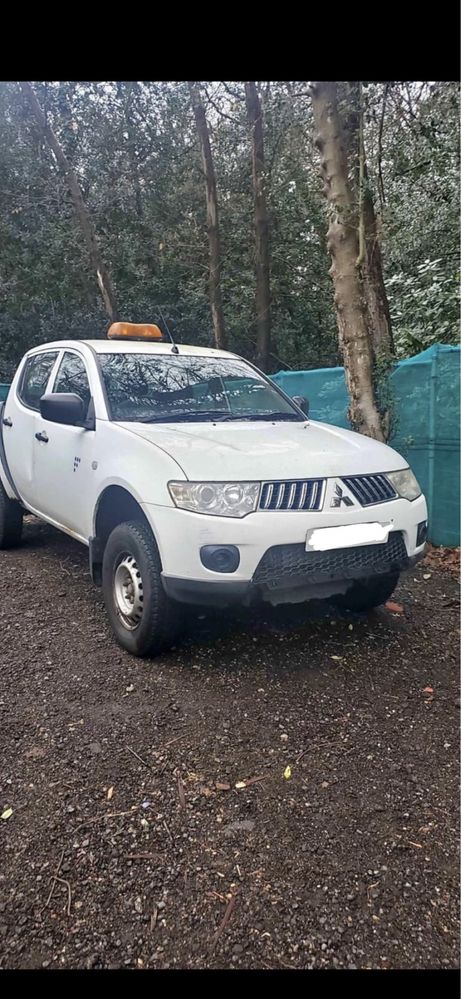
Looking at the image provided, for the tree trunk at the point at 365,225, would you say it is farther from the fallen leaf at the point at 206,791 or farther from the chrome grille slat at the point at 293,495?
the fallen leaf at the point at 206,791

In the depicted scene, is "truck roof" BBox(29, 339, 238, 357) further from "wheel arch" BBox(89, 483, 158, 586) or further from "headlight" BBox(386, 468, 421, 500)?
"headlight" BBox(386, 468, 421, 500)

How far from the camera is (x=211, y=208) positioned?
1240 cm

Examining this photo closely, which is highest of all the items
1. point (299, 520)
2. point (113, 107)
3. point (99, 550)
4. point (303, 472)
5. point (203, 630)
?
point (113, 107)

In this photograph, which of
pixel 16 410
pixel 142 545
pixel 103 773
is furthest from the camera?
pixel 16 410

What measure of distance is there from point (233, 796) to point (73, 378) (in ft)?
9.80

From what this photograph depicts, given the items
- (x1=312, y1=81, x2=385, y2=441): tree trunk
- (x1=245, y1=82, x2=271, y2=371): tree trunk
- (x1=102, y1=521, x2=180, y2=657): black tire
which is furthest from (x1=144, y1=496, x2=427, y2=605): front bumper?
(x1=245, y1=82, x2=271, y2=371): tree trunk

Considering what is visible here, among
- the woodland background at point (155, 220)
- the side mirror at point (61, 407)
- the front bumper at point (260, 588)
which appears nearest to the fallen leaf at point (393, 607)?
the front bumper at point (260, 588)

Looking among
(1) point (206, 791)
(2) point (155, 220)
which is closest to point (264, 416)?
(1) point (206, 791)

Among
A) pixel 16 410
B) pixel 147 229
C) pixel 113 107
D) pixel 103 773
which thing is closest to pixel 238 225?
pixel 147 229

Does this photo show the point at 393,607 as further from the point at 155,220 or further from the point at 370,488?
the point at 155,220

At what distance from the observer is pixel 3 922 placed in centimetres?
157

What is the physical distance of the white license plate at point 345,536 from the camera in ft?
8.86

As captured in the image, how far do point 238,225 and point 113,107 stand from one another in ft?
12.7
